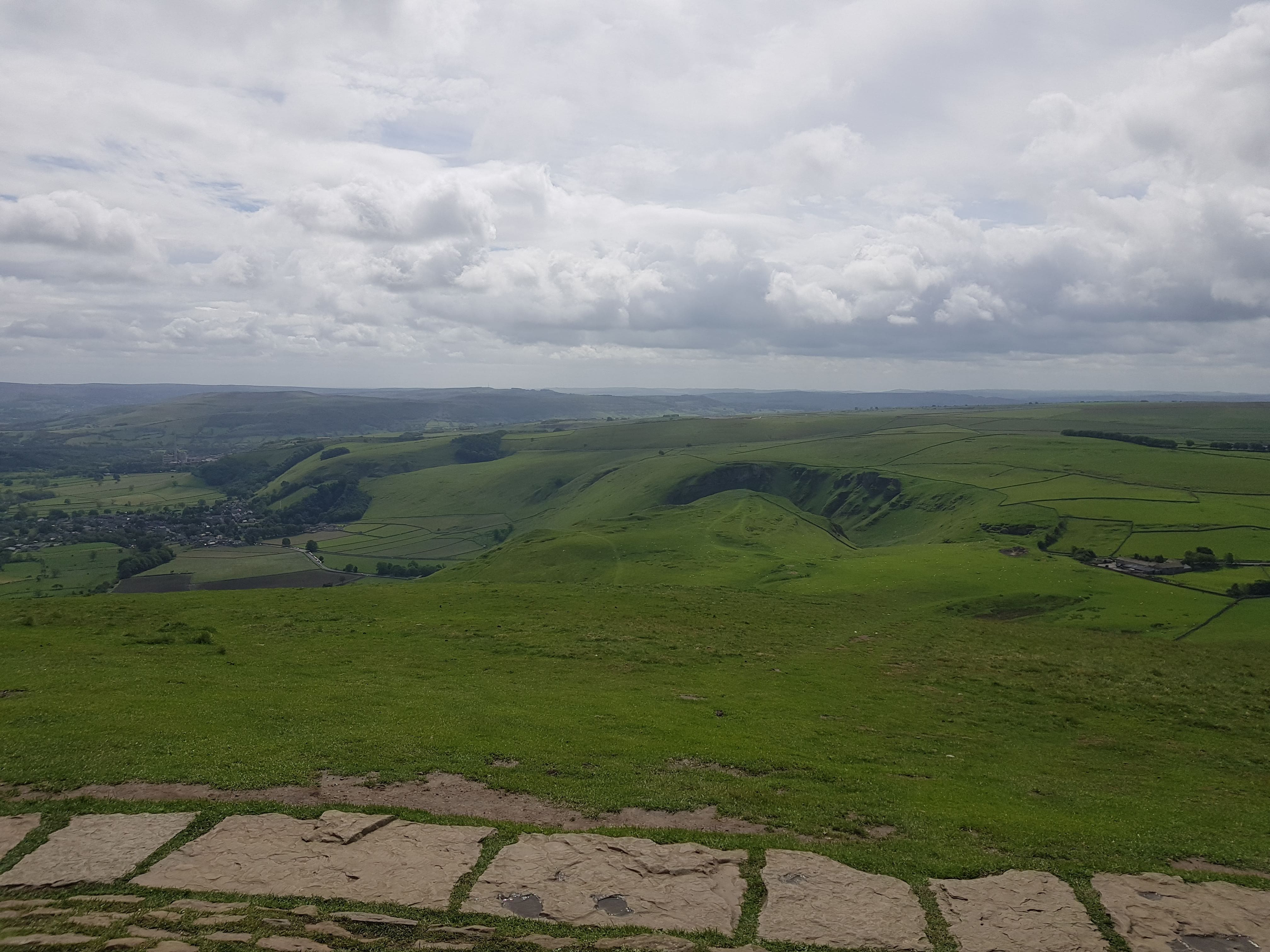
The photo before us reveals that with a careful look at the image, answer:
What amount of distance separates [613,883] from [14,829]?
45.8 feet

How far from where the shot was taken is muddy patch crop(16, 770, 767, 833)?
18.2 meters

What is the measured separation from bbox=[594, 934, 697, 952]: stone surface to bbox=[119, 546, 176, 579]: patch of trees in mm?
170693

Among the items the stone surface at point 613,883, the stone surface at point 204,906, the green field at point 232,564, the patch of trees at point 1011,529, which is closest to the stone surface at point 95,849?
the stone surface at point 204,906

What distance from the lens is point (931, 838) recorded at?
18188 millimetres

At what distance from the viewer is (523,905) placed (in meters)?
13.9

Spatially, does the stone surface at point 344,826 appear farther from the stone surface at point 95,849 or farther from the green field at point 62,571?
the green field at point 62,571

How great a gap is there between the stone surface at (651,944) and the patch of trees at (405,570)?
5649 inches

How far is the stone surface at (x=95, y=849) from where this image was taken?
46.9ft

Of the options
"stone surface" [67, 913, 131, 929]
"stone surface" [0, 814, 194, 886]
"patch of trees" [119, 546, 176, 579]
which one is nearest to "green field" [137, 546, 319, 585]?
"patch of trees" [119, 546, 176, 579]

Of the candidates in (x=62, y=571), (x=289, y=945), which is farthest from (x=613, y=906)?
(x=62, y=571)

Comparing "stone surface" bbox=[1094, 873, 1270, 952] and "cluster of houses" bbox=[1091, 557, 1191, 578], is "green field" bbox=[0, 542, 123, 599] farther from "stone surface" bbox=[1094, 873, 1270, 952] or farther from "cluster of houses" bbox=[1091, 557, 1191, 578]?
"cluster of houses" bbox=[1091, 557, 1191, 578]

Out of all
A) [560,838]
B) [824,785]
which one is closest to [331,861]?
[560,838]

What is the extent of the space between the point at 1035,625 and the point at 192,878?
Result: 214 ft

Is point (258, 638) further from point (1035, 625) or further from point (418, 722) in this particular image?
point (1035, 625)
